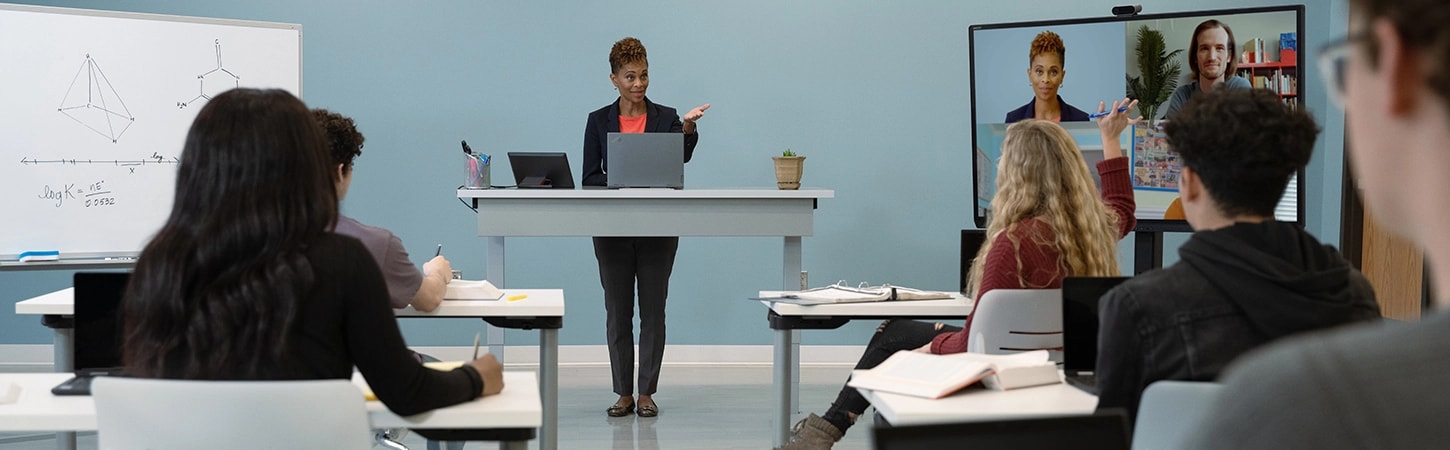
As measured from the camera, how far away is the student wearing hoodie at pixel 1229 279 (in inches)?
64.8

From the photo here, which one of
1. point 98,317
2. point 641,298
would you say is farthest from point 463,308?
point 641,298

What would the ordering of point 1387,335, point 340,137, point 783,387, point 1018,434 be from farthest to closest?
point 783,387, point 340,137, point 1018,434, point 1387,335

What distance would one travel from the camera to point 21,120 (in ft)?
13.3

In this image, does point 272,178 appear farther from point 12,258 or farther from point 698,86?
point 698,86

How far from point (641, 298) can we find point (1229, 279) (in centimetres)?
309

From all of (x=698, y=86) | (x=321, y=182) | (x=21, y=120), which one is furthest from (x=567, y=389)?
(x=321, y=182)

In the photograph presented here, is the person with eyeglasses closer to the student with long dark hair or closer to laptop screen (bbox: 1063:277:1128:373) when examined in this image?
the student with long dark hair

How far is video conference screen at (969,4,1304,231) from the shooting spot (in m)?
4.23

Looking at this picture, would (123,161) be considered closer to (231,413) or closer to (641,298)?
Answer: (641,298)

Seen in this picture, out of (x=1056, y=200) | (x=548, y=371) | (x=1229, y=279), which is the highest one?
(x=1056, y=200)

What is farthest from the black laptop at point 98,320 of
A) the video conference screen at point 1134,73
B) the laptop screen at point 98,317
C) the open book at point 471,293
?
the video conference screen at point 1134,73

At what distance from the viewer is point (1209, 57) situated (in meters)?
4.29

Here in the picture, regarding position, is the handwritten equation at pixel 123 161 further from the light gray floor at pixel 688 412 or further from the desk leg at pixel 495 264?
the desk leg at pixel 495 264

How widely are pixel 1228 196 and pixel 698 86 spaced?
4.13m
